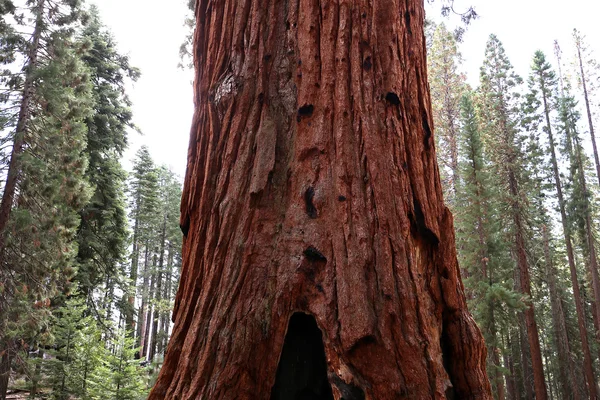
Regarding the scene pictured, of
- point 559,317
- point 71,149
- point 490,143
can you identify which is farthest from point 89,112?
point 559,317

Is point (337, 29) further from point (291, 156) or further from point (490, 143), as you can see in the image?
point (490, 143)

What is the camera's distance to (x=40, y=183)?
12.5 m

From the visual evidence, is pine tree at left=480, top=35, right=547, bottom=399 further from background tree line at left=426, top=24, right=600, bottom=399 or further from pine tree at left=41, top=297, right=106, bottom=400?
pine tree at left=41, top=297, right=106, bottom=400

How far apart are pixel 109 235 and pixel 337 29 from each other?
1792cm

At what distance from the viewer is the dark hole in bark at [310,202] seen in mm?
2848

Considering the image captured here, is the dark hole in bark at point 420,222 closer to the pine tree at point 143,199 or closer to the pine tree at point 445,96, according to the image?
the pine tree at point 445,96

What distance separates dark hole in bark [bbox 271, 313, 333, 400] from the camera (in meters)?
2.71

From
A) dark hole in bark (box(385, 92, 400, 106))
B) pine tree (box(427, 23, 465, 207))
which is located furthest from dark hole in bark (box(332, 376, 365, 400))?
pine tree (box(427, 23, 465, 207))

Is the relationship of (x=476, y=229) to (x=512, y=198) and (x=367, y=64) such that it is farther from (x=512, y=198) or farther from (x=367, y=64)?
(x=367, y=64)

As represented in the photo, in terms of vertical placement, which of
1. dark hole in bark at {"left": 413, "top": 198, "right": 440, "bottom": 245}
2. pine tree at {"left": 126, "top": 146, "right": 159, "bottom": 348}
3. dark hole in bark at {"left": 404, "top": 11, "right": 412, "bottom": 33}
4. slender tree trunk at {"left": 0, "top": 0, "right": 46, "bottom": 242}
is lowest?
dark hole in bark at {"left": 413, "top": 198, "right": 440, "bottom": 245}

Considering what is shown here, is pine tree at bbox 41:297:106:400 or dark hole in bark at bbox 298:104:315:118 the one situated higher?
dark hole in bark at bbox 298:104:315:118

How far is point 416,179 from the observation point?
298 cm

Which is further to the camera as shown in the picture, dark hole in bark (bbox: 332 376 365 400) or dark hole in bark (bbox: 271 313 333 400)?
dark hole in bark (bbox: 271 313 333 400)

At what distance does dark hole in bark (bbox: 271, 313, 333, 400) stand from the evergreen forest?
6.57 m
